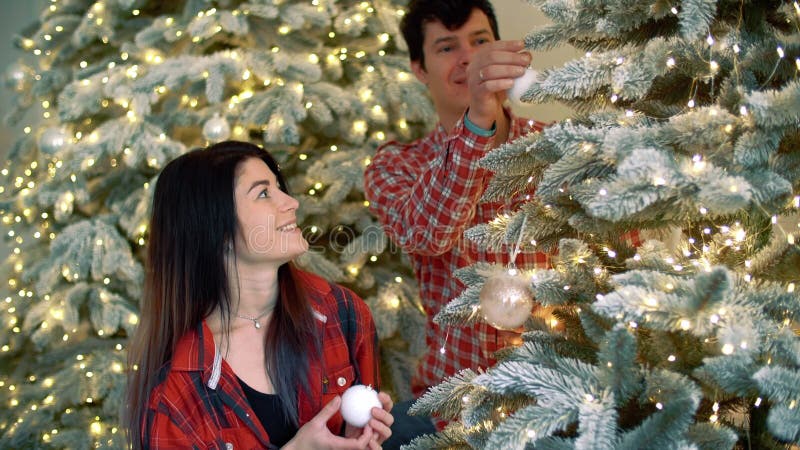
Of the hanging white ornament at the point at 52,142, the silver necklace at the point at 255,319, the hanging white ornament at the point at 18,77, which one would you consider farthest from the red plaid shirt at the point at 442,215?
the hanging white ornament at the point at 18,77

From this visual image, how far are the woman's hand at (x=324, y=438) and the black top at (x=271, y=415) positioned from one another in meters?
0.06

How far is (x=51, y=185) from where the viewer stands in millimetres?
2508

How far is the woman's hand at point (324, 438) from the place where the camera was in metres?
1.40

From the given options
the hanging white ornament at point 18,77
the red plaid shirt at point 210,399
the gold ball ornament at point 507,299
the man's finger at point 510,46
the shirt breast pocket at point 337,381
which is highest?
the man's finger at point 510,46

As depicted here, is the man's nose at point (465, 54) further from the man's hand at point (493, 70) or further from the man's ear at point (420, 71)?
the man's hand at point (493, 70)

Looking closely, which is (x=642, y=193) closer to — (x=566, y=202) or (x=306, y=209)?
(x=566, y=202)

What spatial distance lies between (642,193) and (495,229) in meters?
0.30

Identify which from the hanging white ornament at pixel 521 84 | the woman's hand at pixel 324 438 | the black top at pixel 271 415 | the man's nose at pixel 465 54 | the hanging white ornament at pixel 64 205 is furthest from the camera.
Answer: the hanging white ornament at pixel 64 205

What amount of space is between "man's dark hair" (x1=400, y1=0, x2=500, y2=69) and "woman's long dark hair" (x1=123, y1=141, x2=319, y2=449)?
60 cm

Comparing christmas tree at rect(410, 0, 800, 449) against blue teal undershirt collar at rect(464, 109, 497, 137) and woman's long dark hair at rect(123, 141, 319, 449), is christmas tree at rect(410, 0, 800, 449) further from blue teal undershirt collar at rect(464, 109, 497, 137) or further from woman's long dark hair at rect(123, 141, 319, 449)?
woman's long dark hair at rect(123, 141, 319, 449)

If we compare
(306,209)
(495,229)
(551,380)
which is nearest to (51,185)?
(306,209)

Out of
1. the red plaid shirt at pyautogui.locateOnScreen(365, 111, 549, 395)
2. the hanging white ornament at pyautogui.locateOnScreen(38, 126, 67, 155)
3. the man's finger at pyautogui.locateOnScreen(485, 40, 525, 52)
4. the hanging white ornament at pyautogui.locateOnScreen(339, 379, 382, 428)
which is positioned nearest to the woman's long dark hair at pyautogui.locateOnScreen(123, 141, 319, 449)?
the hanging white ornament at pyautogui.locateOnScreen(339, 379, 382, 428)

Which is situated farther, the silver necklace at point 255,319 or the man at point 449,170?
the silver necklace at point 255,319

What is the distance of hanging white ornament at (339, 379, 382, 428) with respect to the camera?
1407mm
